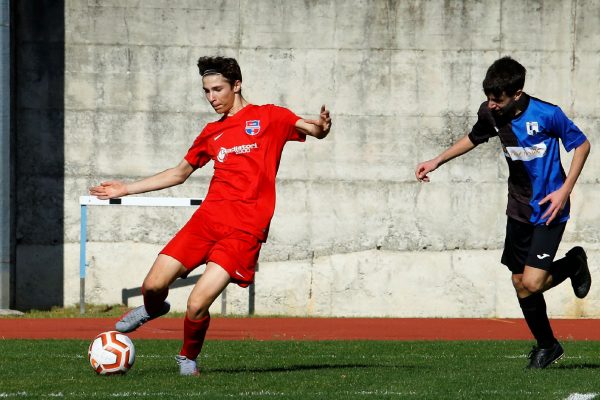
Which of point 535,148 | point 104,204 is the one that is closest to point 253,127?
point 535,148

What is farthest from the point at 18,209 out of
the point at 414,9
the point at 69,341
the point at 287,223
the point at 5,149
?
the point at 414,9

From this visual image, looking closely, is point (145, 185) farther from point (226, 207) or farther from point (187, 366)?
point (187, 366)

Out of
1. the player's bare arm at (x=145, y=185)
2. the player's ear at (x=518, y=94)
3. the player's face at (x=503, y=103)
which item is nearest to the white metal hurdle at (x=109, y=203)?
the player's bare arm at (x=145, y=185)

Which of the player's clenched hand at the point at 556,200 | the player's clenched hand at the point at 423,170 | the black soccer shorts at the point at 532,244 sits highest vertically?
the player's clenched hand at the point at 423,170

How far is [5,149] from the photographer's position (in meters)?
13.7

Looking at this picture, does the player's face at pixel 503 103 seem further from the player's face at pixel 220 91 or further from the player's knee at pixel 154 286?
the player's knee at pixel 154 286

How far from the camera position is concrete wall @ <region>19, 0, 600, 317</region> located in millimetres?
14578

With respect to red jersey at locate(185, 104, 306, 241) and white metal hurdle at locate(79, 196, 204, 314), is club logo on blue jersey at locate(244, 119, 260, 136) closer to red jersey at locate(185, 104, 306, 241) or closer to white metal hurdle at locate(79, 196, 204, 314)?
red jersey at locate(185, 104, 306, 241)

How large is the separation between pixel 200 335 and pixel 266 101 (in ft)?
25.2

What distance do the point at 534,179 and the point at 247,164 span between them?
1.93 m

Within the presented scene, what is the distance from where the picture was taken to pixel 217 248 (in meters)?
7.12

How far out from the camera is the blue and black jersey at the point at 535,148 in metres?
7.65

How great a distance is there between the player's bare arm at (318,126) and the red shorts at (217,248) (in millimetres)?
760

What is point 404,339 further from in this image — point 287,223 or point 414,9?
point 414,9
